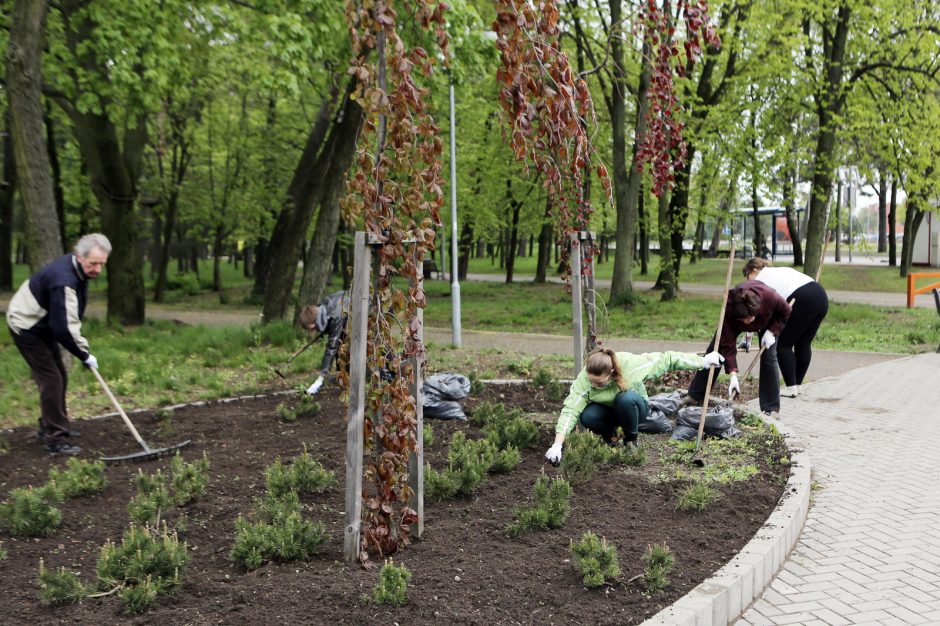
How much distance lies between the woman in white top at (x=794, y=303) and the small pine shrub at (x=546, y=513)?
4210 mm

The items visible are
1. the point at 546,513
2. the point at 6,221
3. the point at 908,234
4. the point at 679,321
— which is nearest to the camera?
the point at 546,513

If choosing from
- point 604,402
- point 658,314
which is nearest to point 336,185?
point 658,314

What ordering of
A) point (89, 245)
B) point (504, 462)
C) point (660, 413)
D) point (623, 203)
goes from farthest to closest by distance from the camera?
point (623, 203), point (660, 413), point (89, 245), point (504, 462)

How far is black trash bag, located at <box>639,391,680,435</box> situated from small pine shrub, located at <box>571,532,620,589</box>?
2.71 meters

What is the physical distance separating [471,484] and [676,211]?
15.5 m

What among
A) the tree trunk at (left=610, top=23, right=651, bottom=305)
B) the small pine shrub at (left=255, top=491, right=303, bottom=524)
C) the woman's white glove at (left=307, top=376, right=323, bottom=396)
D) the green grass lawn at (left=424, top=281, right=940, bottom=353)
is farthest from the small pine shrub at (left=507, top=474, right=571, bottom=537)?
the tree trunk at (left=610, top=23, right=651, bottom=305)

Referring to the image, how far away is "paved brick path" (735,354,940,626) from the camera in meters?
3.83

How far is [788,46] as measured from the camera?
17141 mm

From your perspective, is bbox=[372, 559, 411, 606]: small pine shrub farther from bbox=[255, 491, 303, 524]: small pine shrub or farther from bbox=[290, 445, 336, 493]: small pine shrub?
bbox=[290, 445, 336, 493]: small pine shrub

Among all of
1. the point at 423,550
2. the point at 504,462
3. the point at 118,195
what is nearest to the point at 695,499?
the point at 504,462

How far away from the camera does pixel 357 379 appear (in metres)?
3.61

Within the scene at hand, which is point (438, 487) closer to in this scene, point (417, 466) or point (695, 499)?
point (417, 466)

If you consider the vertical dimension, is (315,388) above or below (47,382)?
below

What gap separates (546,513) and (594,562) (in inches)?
27.8
